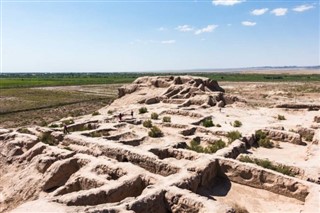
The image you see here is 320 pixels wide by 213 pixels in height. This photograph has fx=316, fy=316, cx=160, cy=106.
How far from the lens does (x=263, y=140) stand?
51.1ft

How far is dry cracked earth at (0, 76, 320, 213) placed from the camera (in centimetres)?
881

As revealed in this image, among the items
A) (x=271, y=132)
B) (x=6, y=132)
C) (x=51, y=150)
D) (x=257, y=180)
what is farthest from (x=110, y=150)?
(x=271, y=132)

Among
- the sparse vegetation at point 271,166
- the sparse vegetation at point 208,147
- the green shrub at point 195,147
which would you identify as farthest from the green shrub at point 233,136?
the sparse vegetation at point 271,166

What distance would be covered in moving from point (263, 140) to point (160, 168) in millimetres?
6409

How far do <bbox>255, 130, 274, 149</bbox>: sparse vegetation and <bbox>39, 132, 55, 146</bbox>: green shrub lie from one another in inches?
405

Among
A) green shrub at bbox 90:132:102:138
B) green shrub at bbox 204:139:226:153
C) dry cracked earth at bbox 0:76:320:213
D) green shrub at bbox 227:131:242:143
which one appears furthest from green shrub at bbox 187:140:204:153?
green shrub at bbox 90:132:102:138

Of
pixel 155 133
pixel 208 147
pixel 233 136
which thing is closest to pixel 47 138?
pixel 155 133

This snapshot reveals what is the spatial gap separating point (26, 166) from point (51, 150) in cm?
136

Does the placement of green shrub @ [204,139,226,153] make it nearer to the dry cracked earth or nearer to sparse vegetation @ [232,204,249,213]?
the dry cracked earth

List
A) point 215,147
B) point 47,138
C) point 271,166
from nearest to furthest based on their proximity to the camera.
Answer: point 271,166, point 215,147, point 47,138

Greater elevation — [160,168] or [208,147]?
[208,147]

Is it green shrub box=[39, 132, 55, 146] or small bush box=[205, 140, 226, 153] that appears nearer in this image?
small bush box=[205, 140, 226, 153]

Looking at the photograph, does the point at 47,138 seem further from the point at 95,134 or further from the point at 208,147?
the point at 208,147

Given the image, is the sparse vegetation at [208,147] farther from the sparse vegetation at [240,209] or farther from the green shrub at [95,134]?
the green shrub at [95,134]
